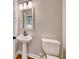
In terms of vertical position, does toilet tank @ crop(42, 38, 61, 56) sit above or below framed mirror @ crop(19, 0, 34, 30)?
below

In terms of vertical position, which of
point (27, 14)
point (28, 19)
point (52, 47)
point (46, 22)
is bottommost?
point (52, 47)

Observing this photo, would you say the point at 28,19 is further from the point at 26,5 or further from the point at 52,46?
the point at 52,46

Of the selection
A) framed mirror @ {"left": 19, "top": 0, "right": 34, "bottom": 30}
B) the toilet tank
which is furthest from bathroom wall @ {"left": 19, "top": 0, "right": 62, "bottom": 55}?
the toilet tank

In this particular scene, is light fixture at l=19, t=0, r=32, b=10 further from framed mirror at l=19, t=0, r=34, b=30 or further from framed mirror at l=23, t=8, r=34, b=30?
framed mirror at l=23, t=8, r=34, b=30

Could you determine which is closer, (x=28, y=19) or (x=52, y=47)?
(x=52, y=47)

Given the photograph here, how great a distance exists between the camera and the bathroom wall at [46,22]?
276 cm

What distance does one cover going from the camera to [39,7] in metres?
3.20

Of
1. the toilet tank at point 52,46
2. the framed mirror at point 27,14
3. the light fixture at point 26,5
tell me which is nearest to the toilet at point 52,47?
the toilet tank at point 52,46

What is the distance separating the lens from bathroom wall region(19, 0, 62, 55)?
9.05 feet

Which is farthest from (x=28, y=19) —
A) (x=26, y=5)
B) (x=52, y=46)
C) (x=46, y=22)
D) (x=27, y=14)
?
(x=52, y=46)

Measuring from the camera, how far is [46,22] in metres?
3.01

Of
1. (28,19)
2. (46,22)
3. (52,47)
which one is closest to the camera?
(52,47)
